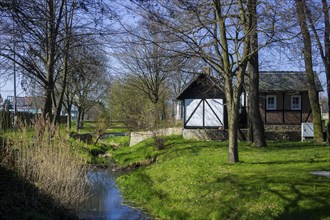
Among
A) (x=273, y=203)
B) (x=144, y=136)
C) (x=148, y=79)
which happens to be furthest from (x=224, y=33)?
(x=148, y=79)

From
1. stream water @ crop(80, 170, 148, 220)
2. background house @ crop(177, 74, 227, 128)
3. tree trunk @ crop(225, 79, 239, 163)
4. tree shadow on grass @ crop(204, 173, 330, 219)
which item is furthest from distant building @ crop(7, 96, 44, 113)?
tree shadow on grass @ crop(204, 173, 330, 219)

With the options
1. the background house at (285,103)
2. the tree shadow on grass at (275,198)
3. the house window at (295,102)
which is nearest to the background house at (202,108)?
the background house at (285,103)

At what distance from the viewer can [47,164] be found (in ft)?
32.2

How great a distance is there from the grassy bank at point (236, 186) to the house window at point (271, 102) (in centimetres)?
1194

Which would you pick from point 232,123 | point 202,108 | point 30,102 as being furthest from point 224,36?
point 30,102

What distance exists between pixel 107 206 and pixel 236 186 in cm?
428

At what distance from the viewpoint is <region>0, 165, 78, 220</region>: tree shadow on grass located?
7.75 metres

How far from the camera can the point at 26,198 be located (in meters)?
8.73

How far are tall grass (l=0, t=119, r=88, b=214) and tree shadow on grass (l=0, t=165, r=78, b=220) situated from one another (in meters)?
0.16

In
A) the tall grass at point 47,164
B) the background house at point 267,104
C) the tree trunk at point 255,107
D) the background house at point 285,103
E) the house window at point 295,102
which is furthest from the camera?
the house window at point 295,102

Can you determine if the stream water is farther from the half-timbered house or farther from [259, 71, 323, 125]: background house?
[259, 71, 323, 125]: background house

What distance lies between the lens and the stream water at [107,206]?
11312 millimetres

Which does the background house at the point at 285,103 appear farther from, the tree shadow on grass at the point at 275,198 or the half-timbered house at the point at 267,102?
the tree shadow on grass at the point at 275,198

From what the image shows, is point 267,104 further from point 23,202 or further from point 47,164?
point 23,202
